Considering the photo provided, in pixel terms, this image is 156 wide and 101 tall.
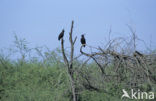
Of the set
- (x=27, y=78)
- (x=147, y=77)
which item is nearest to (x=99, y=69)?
(x=147, y=77)

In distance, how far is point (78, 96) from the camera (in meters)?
6.37

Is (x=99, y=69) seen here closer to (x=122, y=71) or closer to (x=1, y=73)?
(x=122, y=71)

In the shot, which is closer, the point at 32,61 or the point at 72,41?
the point at 72,41

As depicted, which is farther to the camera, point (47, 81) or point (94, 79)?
point (47, 81)

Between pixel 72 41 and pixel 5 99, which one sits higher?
pixel 72 41

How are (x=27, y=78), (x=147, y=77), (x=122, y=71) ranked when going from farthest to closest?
(x=27, y=78), (x=122, y=71), (x=147, y=77)

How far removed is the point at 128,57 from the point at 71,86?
1349 millimetres

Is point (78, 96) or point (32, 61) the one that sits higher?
point (32, 61)

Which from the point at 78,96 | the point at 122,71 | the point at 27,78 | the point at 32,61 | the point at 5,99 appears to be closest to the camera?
the point at 122,71

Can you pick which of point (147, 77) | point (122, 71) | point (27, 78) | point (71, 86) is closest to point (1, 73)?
point (27, 78)

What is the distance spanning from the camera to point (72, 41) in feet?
19.0

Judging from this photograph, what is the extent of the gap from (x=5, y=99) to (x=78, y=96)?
188 centimetres

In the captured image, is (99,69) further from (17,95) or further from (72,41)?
(17,95)

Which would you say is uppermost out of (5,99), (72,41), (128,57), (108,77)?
(72,41)
